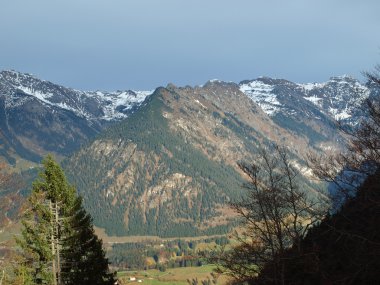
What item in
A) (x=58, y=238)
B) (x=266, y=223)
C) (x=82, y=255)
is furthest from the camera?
(x=82, y=255)

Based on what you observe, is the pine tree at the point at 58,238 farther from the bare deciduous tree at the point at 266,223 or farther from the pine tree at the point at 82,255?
the bare deciduous tree at the point at 266,223

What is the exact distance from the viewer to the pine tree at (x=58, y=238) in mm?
32844

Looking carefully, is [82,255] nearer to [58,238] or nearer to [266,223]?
[58,238]

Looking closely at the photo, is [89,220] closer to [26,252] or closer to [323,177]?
[26,252]

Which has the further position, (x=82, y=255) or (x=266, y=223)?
(x=82, y=255)

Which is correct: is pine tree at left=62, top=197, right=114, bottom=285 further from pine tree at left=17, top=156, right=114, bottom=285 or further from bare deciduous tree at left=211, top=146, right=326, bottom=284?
bare deciduous tree at left=211, top=146, right=326, bottom=284

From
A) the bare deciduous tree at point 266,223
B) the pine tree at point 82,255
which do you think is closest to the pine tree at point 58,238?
the pine tree at point 82,255

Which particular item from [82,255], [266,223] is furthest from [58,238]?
[266,223]

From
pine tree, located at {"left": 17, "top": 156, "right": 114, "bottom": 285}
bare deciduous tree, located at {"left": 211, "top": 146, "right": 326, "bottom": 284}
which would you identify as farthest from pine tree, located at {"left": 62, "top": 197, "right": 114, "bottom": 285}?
bare deciduous tree, located at {"left": 211, "top": 146, "right": 326, "bottom": 284}

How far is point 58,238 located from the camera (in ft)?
115

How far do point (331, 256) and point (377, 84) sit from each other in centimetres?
1013

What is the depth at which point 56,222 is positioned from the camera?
112 ft

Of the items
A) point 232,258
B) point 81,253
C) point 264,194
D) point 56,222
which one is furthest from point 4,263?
point 264,194

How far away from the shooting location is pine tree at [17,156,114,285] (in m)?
32.8
